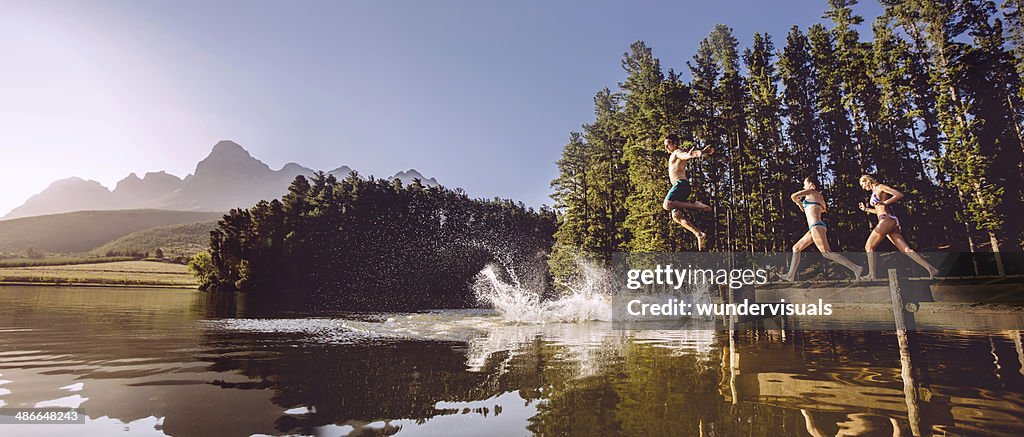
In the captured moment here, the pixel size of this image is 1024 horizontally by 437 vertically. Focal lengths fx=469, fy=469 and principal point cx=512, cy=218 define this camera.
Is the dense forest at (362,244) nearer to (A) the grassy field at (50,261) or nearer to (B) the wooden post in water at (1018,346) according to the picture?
(A) the grassy field at (50,261)

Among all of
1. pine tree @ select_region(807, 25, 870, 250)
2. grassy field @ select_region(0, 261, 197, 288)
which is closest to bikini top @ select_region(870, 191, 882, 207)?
pine tree @ select_region(807, 25, 870, 250)

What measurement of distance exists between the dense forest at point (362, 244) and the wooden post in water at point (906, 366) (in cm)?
4292

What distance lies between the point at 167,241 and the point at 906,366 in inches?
6388

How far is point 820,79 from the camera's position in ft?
129

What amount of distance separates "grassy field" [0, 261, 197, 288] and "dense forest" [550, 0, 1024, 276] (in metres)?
61.0

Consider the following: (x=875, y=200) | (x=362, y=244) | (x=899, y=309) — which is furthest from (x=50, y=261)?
(x=899, y=309)

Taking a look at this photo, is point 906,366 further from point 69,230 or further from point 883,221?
point 69,230

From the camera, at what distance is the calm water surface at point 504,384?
292 inches

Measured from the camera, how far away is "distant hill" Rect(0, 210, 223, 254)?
5920 inches

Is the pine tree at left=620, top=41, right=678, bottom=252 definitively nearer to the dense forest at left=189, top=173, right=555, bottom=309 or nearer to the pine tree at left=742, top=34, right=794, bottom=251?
the pine tree at left=742, top=34, right=794, bottom=251

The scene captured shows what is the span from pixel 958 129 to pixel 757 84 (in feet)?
44.8

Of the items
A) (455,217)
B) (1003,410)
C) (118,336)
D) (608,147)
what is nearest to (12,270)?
(455,217)

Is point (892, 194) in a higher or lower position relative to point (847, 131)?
lower

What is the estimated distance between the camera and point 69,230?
16575 cm
